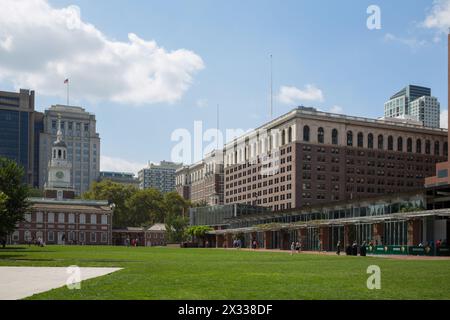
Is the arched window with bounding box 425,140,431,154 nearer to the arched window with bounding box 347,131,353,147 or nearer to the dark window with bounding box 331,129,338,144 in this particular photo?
the arched window with bounding box 347,131,353,147

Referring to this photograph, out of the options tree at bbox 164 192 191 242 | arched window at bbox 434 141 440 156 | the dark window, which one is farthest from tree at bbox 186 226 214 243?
arched window at bbox 434 141 440 156

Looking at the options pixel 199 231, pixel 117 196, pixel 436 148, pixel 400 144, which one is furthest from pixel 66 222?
pixel 436 148

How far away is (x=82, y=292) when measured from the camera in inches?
691

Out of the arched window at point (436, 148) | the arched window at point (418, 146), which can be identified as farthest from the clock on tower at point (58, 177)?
the arched window at point (436, 148)

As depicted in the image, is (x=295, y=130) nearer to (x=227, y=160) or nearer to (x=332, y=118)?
(x=332, y=118)

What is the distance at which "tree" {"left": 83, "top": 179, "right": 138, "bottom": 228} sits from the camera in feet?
525

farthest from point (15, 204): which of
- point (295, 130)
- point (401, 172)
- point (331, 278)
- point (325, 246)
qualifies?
point (401, 172)

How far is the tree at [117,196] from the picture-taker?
525 ft

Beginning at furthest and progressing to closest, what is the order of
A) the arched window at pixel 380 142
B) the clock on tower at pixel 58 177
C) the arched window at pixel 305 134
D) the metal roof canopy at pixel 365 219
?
the arched window at pixel 380 142 → the clock on tower at pixel 58 177 → the arched window at pixel 305 134 → the metal roof canopy at pixel 365 219

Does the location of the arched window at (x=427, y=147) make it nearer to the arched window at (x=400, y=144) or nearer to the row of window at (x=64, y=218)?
the arched window at (x=400, y=144)

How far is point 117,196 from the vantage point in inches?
6378

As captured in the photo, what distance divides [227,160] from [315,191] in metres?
53.6

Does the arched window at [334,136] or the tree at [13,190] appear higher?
the arched window at [334,136]

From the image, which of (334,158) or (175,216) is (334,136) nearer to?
(334,158)
